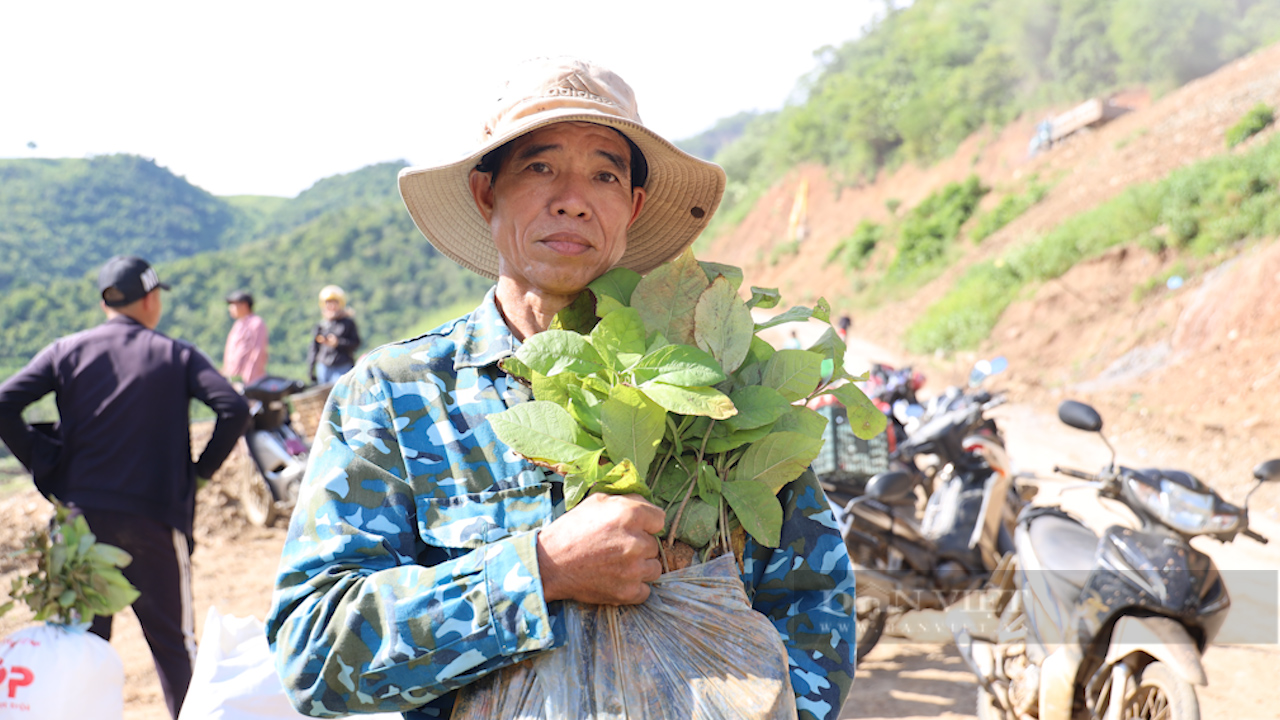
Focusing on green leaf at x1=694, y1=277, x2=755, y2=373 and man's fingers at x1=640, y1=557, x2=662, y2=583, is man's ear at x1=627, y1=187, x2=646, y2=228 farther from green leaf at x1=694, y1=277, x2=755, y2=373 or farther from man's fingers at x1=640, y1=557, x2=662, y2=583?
man's fingers at x1=640, y1=557, x2=662, y2=583

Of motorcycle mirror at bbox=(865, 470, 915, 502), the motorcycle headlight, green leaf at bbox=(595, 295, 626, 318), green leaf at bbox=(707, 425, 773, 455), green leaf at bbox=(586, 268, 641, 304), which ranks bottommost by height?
motorcycle mirror at bbox=(865, 470, 915, 502)

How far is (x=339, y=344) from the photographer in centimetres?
894

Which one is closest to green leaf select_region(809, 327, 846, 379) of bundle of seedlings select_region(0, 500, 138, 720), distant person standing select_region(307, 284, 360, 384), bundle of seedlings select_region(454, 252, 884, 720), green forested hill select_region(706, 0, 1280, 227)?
bundle of seedlings select_region(454, 252, 884, 720)

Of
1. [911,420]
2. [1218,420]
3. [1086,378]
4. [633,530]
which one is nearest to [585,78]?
[633,530]

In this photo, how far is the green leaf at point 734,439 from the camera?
1340 millimetres

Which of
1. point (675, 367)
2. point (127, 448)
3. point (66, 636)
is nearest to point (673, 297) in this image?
point (675, 367)

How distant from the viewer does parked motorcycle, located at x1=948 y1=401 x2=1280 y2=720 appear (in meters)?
3.11

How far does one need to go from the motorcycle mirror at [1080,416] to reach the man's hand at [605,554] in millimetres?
2745

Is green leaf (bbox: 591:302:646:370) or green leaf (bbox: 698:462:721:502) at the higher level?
green leaf (bbox: 591:302:646:370)

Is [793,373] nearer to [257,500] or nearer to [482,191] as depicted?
[482,191]

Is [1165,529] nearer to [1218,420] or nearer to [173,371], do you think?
[173,371]

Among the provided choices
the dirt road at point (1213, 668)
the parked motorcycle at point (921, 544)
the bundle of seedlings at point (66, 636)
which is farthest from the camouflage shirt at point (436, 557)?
the parked motorcycle at point (921, 544)

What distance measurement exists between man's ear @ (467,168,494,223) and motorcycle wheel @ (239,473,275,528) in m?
6.79

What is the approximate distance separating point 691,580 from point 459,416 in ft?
1.52
